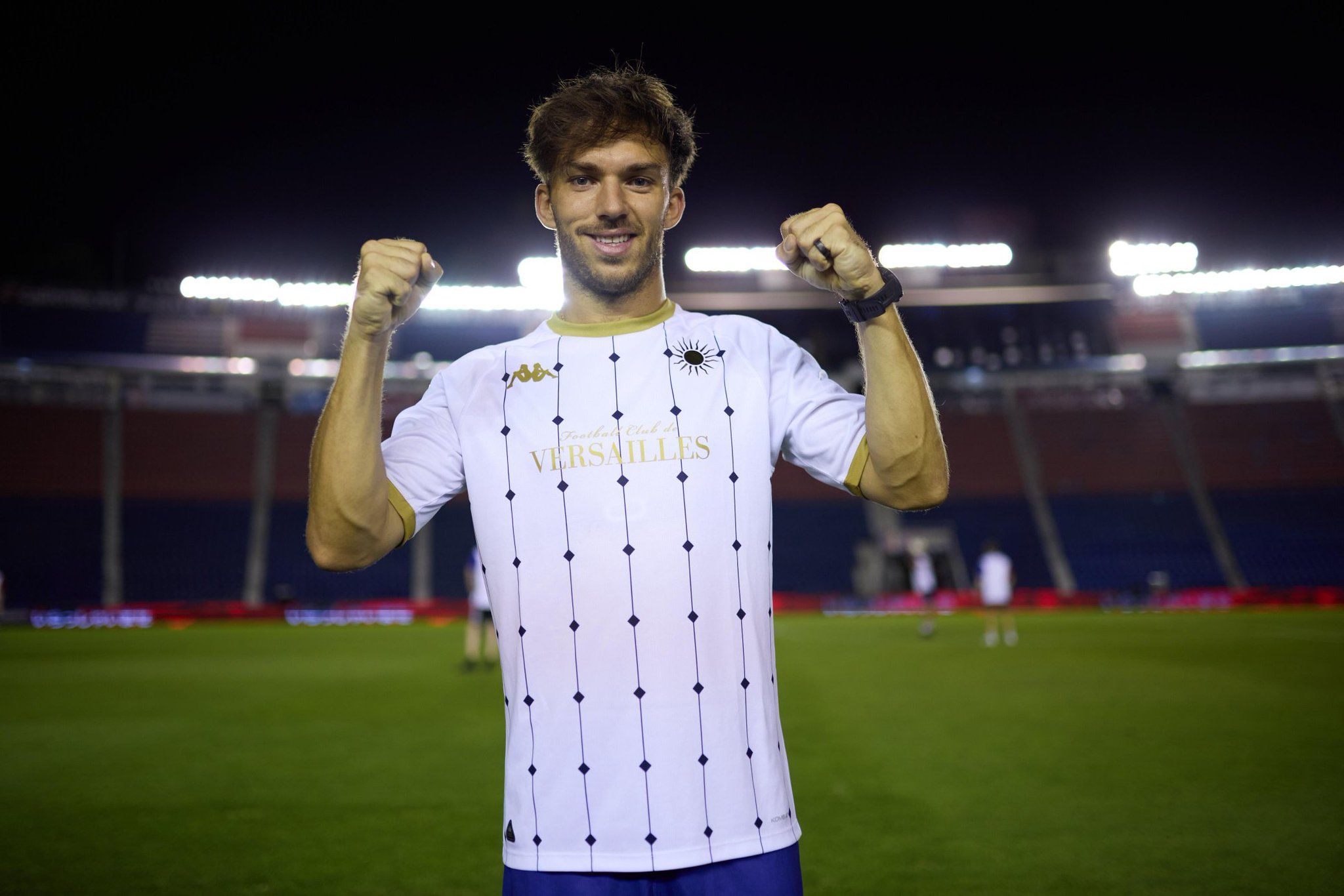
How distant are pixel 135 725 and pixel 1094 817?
9028 mm

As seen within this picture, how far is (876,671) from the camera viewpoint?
45.4ft

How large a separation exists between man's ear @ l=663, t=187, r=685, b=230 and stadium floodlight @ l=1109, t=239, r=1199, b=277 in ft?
122

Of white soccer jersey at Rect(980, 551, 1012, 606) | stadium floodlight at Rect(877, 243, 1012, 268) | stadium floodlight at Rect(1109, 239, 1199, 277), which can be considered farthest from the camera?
stadium floodlight at Rect(1109, 239, 1199, 277)

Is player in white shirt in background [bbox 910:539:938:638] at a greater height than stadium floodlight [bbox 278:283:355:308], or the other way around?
stadium floodlight [bbox 278:283:355:308]

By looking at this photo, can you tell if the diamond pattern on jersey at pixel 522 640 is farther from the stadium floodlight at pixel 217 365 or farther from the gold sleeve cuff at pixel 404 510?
the stadium floodlight at pixel 217 365

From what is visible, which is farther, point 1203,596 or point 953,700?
point 1203,596

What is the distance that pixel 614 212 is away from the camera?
1.92 m

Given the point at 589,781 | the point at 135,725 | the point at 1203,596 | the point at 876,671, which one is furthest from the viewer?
the point at 1203,596

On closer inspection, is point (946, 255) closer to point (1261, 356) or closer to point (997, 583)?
point (1261, 356)

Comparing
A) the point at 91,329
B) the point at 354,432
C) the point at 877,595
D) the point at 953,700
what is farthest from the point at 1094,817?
the point at 91,329

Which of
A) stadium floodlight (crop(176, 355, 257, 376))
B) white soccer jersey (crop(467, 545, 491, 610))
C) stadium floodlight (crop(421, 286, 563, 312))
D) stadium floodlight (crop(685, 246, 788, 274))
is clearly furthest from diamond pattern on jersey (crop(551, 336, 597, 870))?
stadium floodlight (crop(176, 355, 257, 376))

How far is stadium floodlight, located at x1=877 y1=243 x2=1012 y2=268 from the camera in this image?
34438 mm

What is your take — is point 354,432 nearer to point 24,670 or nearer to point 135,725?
point 135,725

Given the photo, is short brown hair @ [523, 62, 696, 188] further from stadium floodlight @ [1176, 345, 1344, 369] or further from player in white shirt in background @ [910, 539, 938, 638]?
stadium floodlight @ [1176, 345, 1344, 369]
